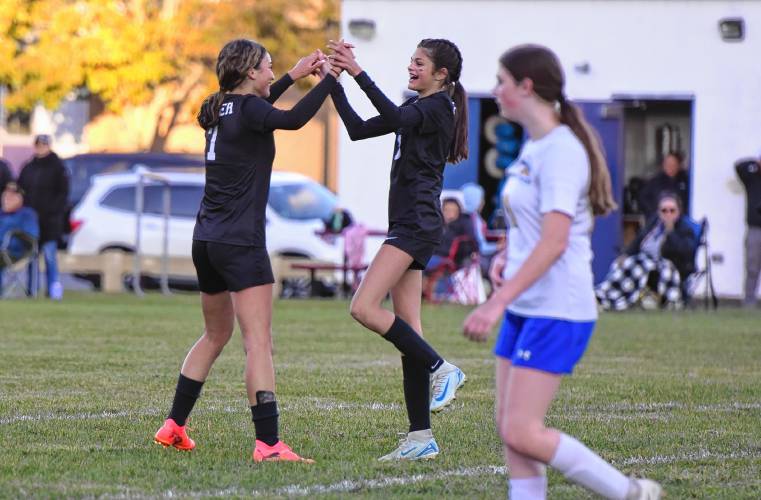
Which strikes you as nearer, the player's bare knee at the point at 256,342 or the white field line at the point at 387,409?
the player's bare knee at the point at 256,342

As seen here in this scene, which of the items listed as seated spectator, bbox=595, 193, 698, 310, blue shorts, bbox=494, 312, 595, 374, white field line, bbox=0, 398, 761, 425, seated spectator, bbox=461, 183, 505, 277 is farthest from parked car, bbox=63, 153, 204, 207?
blue shorts, bbox=494, 312, 595, 374

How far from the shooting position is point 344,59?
6887 mm

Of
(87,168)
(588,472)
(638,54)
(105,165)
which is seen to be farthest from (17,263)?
(588,472)

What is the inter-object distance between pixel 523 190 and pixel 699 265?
18464mm

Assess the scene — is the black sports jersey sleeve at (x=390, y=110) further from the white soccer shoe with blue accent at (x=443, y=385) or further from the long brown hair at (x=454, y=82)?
the white soccer shoe with blue accent at (x=443, y=385)

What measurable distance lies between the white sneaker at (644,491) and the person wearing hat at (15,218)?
54.7ft

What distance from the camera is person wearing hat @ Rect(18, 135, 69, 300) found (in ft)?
69.3

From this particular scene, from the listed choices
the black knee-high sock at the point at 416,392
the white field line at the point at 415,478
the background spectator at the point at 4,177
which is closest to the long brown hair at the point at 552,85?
the white field line at the point at 415,478

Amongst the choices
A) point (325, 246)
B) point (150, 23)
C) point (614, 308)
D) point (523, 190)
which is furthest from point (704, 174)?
point (523, 190)

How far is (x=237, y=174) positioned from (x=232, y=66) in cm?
45

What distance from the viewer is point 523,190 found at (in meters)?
5.11

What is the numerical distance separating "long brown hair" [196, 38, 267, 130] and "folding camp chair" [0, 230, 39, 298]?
1455 cm

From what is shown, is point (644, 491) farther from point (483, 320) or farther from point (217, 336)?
point (217, 336)

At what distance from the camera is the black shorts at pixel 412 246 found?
703 centimetres
